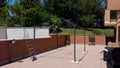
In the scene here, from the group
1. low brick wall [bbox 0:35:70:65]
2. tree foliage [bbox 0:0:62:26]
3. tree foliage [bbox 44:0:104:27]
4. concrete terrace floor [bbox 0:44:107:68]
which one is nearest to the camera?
concrete terrace floor [bbox 0:44:107:68]

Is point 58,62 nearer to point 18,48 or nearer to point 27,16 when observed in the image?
point 18,48

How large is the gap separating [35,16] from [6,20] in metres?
7.60

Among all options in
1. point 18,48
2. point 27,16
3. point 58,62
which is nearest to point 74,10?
point 27,16

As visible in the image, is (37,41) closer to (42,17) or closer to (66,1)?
(42,17)

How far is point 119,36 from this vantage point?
31.0m

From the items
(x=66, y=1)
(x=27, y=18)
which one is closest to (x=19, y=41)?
(x=27, y=18)

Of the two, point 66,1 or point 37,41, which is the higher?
point 66,1

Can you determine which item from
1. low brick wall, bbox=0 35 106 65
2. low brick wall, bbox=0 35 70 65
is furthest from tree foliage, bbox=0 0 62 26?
low brick wall, bbox=0 35 70 65

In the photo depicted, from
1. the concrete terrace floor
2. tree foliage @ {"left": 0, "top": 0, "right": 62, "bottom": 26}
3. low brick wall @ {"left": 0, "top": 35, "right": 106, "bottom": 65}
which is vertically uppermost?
tree foliage @ {"left": 0, "top": 0, "right": 62, "bottom": 26}

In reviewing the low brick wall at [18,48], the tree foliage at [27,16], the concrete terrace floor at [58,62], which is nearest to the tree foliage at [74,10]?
the tree foliage at [27,16]

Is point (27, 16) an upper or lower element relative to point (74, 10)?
lower

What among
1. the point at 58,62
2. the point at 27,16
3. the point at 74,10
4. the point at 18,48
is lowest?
the point at 58,62

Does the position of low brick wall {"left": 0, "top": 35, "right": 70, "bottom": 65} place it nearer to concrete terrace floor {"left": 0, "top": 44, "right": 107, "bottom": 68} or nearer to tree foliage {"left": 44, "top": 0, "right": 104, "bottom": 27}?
concrete terrace floor {"left": 0, "top": 44, "right": 107, "bottom": 68}

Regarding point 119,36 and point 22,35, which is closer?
point 119,36
